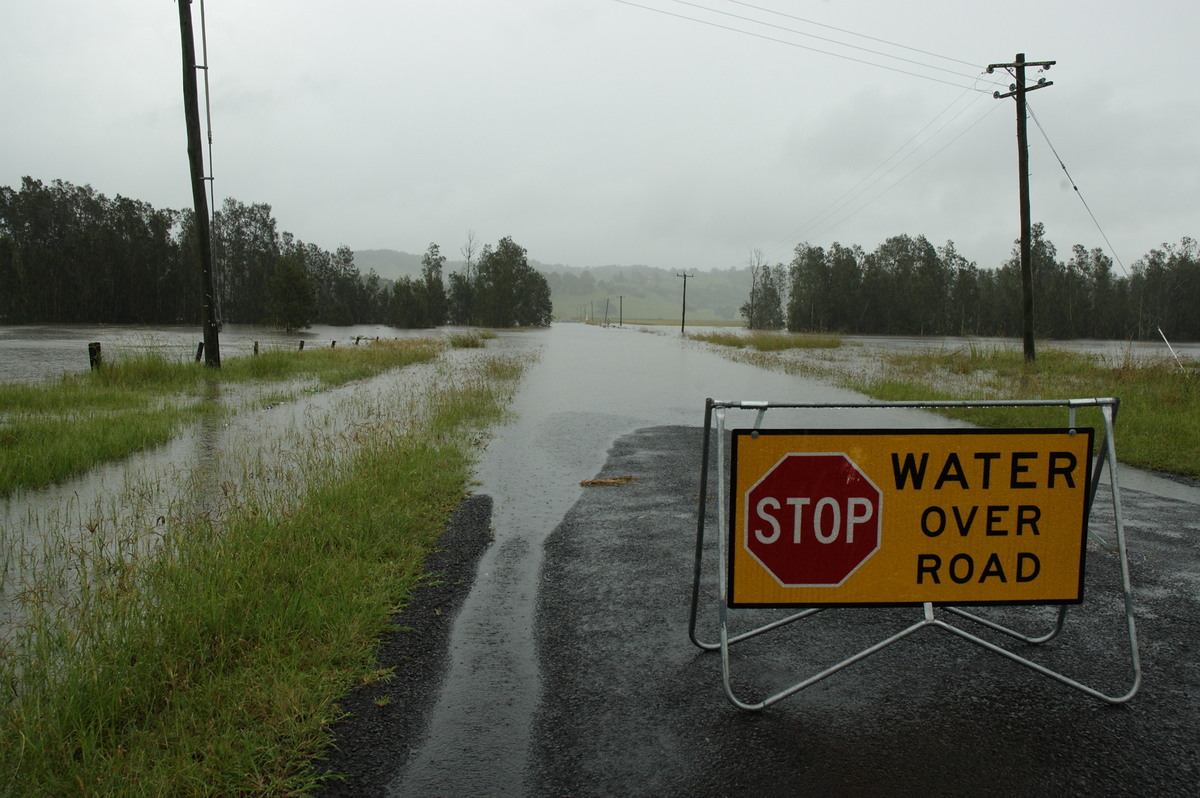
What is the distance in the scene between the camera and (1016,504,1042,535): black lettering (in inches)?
141

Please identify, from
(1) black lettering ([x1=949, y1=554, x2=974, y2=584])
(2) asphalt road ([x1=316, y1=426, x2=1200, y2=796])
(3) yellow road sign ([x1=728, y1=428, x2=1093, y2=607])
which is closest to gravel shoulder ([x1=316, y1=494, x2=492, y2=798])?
(2) asphalt road ([x1=316, y1=426, x2=1200, y2=796])

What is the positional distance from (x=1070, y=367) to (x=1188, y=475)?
16897 millimetres

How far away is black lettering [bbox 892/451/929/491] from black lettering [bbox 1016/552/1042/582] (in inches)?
23.8

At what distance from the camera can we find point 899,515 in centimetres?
355

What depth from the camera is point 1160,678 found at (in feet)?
12.0

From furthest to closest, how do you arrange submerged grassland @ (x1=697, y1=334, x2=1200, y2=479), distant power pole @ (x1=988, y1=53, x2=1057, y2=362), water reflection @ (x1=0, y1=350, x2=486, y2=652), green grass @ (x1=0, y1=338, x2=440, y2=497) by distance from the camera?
1. distant power pole @ (x1=988, y1=53, x2=1057, y2=362)
2. submerged grassland @ (x1=697, y1=334, x2=1200, y2=479)
3. green grass @ (x1=0, y1=338, x2=440, y2=497)
4. water reflection @ (x1=0, y1=350, x2=486, y2=652)

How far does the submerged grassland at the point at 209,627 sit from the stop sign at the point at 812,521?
6.38 feet

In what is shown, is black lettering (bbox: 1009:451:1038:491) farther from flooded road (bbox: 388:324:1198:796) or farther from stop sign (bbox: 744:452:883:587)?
flooded road (bbox: 388:324:1198:796)

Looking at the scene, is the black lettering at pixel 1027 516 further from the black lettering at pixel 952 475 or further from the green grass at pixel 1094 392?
the green grass at pixel 1094 392

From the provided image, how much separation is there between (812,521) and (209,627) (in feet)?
10.1

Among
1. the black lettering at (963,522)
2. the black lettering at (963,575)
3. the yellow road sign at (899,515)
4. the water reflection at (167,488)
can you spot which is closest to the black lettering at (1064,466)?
the yellow road sign at (899,515)

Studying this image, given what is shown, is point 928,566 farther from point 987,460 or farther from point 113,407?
point 113,407

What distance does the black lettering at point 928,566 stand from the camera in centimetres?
358

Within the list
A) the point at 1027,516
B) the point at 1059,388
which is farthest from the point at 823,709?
the point at 1059,388
